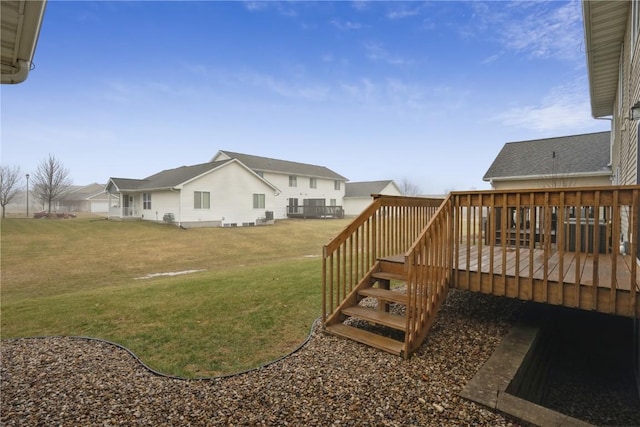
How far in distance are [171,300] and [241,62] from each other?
51.7ft

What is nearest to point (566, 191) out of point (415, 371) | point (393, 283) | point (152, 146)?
point (415, 371)

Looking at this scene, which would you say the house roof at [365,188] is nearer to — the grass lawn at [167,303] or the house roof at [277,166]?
the house roof at [277,166]

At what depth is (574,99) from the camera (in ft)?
43.9

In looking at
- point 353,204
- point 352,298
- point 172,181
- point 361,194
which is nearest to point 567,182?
point 352,298

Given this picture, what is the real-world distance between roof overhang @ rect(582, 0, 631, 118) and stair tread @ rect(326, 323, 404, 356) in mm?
7066

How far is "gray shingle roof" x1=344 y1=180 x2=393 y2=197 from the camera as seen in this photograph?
39.5 metres

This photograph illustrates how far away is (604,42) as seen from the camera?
698 cm

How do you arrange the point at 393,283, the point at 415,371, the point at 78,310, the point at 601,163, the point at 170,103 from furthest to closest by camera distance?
1. the point at 170,103
2. the point at 601,163
3. the point at 393,283
4. the point at 78,310
5. the point at 415,371

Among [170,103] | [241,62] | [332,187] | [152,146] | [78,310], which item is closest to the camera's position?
[78,310]

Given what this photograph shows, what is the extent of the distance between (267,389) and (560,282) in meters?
3.37

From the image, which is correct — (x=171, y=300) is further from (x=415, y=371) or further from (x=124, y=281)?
(x=415, y=371)

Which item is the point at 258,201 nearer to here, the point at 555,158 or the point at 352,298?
the point at 555,158

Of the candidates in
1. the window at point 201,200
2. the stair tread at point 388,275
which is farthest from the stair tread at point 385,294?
the window at point 201,200

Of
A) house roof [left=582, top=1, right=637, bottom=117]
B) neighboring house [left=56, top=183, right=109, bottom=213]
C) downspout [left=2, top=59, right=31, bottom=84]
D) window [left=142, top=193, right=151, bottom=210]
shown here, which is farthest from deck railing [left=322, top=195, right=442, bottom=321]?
neighboring house [left=56, top=183, right=109, bottom=213]
